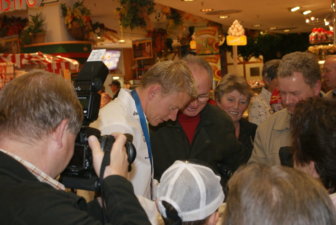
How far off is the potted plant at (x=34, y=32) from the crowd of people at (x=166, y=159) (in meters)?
7.23

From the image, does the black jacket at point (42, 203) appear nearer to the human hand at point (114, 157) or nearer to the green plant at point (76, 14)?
the human hand at point (114, 157)

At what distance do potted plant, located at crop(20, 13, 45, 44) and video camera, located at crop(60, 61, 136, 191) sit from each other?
26.4ft

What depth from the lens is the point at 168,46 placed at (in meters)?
15.7

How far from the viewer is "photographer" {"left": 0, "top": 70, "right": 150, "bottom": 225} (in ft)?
4.32

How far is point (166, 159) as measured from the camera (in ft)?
9.33

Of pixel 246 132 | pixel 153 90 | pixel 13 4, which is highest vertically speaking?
pixel 13 4

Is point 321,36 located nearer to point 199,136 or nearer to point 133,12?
point 133,12

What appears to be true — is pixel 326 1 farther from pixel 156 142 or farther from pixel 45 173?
pixel 45 173

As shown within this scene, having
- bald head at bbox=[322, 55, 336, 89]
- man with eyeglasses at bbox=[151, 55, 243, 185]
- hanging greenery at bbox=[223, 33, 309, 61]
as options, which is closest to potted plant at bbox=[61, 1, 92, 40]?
bald head at bbox=[322, 55, 336, 89]

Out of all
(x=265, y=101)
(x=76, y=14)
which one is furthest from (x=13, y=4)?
(x=265, y=101)

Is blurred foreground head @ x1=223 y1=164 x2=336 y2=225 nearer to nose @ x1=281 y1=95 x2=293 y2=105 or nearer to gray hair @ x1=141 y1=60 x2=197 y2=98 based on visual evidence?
gray hair @ x1=141 y1=60 x2=197 y2=98

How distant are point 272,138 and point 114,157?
1467mm

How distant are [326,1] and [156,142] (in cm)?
940

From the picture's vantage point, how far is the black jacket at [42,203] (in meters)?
1.28
